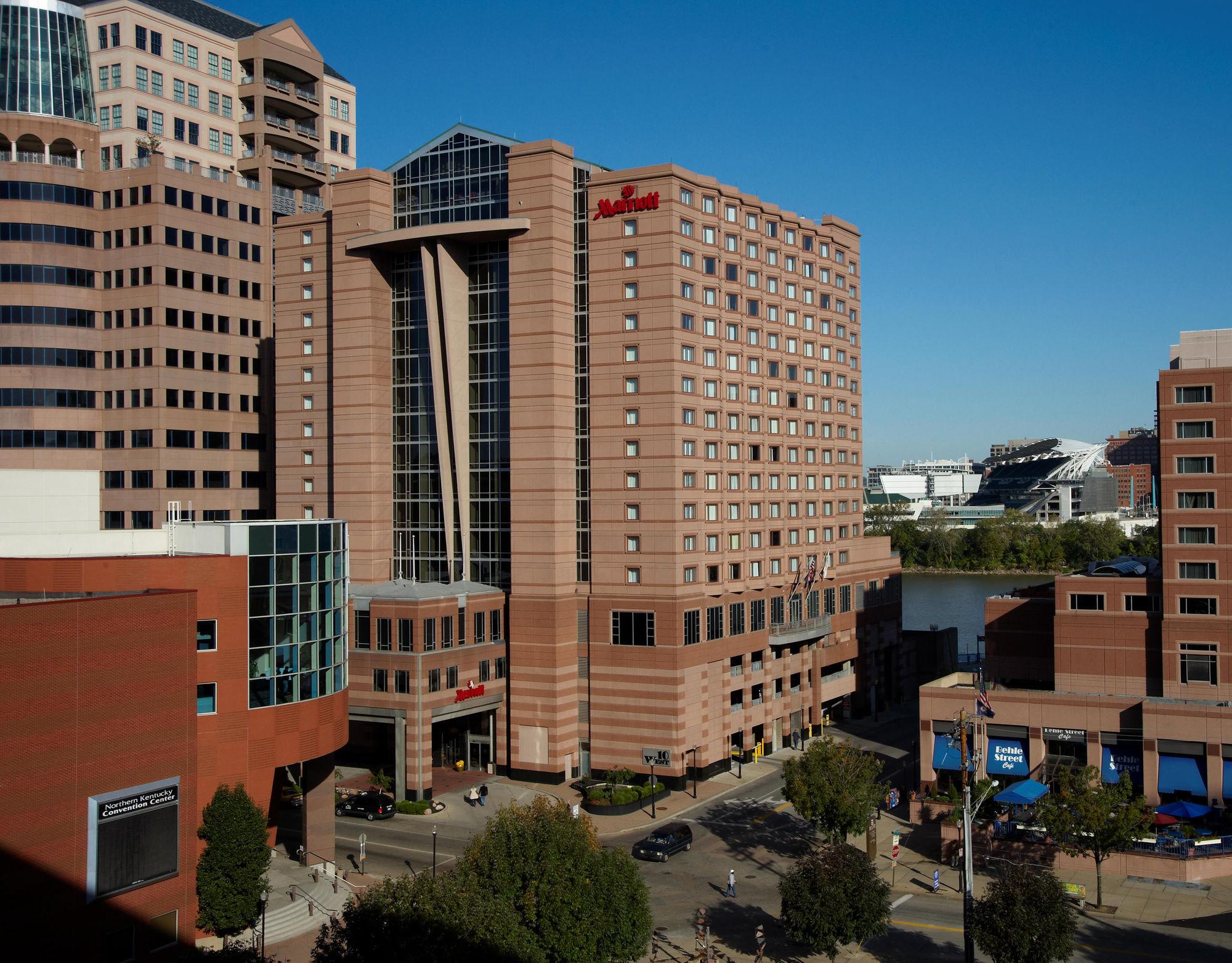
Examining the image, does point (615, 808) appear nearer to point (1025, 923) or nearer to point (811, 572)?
point (811, 572)

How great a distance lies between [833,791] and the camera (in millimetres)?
53594

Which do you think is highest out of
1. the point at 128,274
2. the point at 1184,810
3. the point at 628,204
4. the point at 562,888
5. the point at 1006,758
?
the point at 628,204

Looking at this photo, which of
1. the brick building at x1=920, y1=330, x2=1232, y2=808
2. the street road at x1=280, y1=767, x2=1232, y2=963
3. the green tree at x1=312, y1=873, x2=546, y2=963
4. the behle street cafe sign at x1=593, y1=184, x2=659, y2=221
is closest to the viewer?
Answer: the green tree at x1=312, y1=873, x2=546, y2=963

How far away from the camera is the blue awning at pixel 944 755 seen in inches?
2527

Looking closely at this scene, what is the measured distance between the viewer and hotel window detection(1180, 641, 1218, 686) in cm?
6119

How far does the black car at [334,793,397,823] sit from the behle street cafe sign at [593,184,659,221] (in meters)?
37.1

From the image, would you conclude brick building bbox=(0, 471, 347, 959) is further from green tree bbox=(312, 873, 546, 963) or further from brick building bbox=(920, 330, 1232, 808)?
brick building bbox=(920, 330, 1232, 808)

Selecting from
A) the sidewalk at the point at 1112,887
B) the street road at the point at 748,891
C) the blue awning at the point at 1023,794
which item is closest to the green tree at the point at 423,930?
the street road at the point at 748,891

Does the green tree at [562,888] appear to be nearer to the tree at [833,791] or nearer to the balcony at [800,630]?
the tree at [833,791]

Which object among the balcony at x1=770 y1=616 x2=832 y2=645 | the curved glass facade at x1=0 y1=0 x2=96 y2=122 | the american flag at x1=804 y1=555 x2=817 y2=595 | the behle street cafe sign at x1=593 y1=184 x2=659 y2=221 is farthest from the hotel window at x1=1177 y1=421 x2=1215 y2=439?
the curved glass facade at x1=0 y1=0 x2=96 y2=122

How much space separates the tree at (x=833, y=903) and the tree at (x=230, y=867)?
20.1m

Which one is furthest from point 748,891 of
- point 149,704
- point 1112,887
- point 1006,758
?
point 149,704

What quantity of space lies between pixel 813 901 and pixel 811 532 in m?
45.6

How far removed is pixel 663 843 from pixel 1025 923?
2121cm
